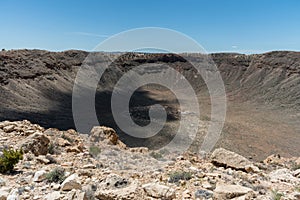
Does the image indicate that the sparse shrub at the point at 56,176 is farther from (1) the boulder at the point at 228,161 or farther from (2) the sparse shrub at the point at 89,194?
(1) the boulder at the point at 228,161

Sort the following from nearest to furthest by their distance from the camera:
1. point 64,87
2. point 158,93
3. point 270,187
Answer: point 270,187 → point 64,87 → point 158,93

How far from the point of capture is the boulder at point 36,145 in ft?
22.5

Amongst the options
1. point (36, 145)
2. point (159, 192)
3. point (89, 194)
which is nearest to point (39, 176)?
point (89, 194)

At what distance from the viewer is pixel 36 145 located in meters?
7.05

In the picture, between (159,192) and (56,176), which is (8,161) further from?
(159,192)

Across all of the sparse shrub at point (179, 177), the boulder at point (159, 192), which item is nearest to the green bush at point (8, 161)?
the boulder at point (159, 192)

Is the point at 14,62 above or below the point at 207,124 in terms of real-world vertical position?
above

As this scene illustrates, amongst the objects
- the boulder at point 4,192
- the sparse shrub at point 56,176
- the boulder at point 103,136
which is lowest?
the boulder at point 103,136

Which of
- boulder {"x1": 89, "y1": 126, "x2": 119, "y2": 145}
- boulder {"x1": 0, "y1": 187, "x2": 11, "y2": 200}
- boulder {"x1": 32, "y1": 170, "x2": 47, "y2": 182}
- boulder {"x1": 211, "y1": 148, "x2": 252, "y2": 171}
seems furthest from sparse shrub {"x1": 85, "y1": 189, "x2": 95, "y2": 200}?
boulder {"x1": 89, "y1": 126, "x2": 119, "y2": 145}

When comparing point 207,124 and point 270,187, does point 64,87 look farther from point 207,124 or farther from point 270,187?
point 270,187

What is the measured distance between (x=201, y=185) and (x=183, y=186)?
34 centimetres

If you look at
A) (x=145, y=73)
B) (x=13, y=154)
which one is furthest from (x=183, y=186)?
(x=145, y=73)

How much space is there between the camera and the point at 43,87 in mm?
56812

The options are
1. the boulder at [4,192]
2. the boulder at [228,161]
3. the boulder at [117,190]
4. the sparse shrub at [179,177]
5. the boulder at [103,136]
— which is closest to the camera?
the boulder at [117,190]
